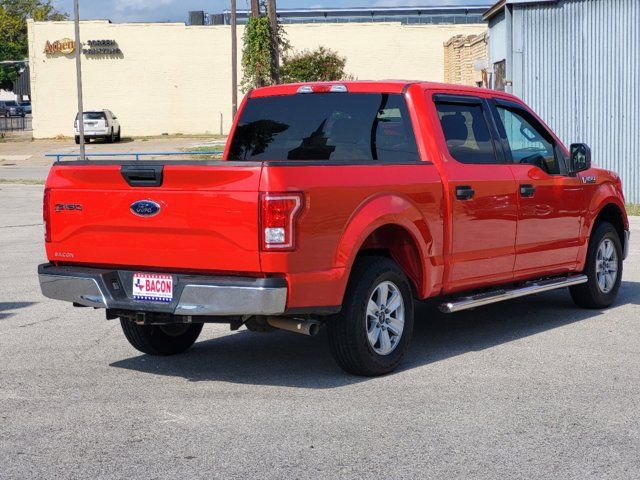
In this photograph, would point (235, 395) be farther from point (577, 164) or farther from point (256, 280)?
point (577, 164)

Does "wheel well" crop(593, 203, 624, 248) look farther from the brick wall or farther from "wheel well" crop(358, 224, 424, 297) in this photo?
the brick wall

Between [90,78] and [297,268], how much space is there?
196ft

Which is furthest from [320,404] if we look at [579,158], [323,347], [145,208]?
[579,158]

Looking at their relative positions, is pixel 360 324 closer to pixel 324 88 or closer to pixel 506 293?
pixel 506 293

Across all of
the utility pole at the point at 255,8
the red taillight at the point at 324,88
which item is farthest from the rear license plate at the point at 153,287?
the utility pole at the point at 255,8

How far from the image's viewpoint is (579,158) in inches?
383

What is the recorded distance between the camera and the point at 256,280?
680 centimetres

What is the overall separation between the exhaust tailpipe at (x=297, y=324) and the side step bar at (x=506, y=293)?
134 centimetres

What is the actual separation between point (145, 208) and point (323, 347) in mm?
2233

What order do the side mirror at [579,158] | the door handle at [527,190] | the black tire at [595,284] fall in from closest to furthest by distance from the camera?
the door handle at [527,190] < the side mirror at [579,158] < the black tire at [595,284]

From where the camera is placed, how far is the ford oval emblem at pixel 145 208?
23.5ft

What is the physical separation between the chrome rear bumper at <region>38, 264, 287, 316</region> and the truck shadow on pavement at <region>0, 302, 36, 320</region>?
280 centimetres

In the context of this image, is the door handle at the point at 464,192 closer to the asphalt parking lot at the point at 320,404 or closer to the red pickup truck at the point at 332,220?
the red pickup truck at the point at 332,220

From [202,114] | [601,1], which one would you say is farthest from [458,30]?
[601,1]
